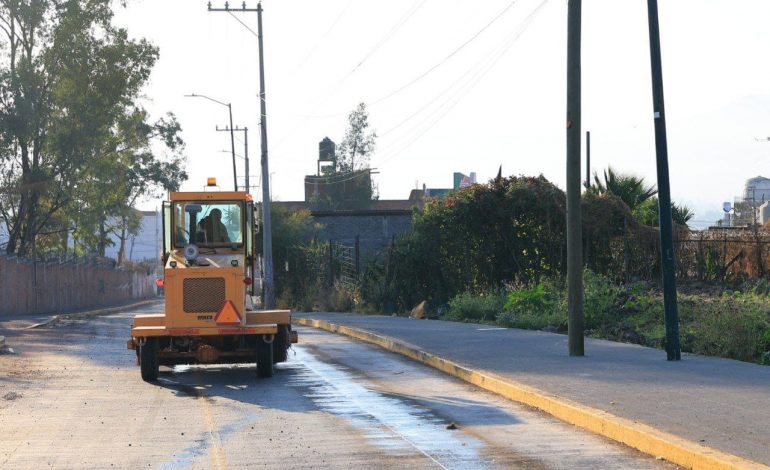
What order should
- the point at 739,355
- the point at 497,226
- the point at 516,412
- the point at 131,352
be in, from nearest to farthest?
1. the point at 516,412
2. the point at 739,355
3. the point at 131,352
4. the point at 497,226

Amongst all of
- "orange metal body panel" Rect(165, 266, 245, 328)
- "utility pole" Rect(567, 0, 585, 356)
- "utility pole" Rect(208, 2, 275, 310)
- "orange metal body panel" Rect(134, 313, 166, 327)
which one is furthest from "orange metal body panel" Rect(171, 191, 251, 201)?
"utility pole" Rect(208, 2, 275, 310)

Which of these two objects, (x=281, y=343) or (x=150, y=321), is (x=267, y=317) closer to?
(x=281, y=343)

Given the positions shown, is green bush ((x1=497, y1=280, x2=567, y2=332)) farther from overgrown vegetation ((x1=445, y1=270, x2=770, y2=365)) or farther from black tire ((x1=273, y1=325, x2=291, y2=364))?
black tire ((x1=273, y1=325, x2=291, y2=364))

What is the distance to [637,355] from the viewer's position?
17.0m

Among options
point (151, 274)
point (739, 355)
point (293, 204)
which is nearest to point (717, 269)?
point (739, 355)

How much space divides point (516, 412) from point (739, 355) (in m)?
5.41

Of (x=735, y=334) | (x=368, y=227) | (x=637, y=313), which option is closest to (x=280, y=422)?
(x=735, y=334)

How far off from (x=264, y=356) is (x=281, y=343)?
1123mm

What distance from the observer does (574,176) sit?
17.0 meters

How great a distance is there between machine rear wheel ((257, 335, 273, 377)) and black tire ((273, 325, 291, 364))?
860mm

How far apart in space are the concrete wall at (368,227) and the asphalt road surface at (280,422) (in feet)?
113

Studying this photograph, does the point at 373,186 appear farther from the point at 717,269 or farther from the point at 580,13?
the point at 580,13

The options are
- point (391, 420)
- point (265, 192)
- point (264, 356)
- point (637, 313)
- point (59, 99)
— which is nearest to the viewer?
point (391, 420)

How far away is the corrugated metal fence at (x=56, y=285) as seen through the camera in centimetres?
4616
